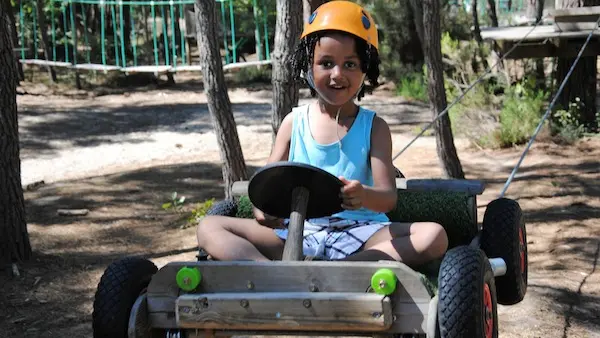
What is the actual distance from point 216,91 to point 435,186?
350 centimetres

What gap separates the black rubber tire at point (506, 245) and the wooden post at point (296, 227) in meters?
0.86

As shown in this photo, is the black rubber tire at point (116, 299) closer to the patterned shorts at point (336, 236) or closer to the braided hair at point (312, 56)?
the patterned shorts at point (336, 236)

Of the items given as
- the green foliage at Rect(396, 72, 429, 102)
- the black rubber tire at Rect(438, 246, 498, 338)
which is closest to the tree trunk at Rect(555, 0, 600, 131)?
the green foliage at Rect(396, 72, 429, 102)

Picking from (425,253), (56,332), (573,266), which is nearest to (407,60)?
(573,266)

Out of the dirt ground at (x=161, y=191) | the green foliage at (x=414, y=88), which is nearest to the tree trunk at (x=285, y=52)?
the dirt ground at (x=161, y=191)

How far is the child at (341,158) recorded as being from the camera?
3.15m

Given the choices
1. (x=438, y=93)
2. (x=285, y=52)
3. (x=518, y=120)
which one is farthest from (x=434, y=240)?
(x=518, y=120)

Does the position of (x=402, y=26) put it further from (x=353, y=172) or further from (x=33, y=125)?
(x=353, y=172)

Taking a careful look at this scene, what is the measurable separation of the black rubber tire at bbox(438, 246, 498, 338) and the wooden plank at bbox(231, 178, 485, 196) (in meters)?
0.95

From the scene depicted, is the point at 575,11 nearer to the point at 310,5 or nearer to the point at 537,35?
the point at 537,35

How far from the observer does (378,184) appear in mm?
3244

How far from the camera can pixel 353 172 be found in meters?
3.32

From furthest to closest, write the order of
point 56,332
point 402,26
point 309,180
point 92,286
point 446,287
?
point 402,26 → point 92,286 → point 56,332 → point 309,180 → point 446,287

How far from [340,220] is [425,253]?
0.41 meters
